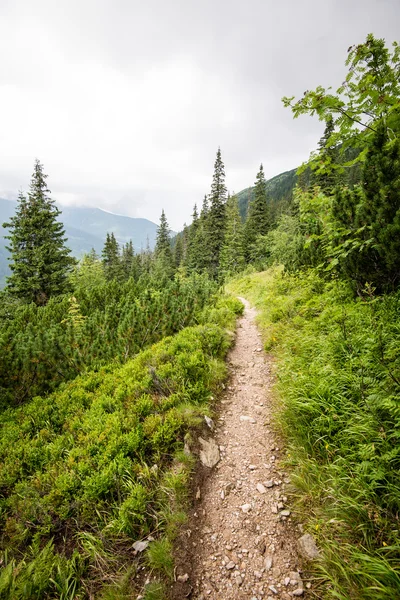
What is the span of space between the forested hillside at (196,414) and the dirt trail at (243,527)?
204 mm

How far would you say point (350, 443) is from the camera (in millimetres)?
2996

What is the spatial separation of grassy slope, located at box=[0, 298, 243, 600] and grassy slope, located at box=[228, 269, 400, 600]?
154cm

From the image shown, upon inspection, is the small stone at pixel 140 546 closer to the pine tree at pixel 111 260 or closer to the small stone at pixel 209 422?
the small stone at pixel 209 422

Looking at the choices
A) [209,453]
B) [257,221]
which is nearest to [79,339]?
[209,453]

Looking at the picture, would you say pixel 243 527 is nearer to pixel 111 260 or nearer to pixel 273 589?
pixel 273 589

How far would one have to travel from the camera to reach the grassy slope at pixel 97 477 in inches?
102

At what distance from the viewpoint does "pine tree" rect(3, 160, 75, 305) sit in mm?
18688

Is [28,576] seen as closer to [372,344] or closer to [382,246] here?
[372,344]

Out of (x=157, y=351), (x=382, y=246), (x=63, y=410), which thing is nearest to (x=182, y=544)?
(x=63, y=410)

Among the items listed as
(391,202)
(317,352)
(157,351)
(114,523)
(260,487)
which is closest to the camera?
(114,523)

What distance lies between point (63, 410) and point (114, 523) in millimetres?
2831

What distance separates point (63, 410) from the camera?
5047mm

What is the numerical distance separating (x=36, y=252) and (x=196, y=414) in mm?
20001

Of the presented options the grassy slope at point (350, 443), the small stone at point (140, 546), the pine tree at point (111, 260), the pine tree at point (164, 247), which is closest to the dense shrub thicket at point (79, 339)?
the grassy slope at point (350, 443)
